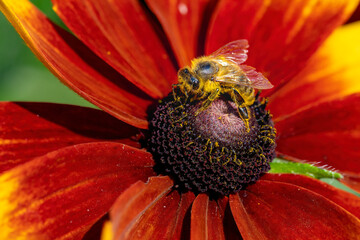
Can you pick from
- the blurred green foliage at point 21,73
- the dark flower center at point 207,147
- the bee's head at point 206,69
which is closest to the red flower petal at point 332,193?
the dark flower center at point 207,147

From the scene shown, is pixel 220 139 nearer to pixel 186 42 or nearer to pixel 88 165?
pixel 88 165

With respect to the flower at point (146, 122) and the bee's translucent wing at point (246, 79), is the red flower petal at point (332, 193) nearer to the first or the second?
the flower at point (146, 122)

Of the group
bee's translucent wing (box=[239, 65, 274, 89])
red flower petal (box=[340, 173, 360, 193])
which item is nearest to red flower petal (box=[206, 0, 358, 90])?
bee's translucent wing (box=[239, 65, 274, 89])

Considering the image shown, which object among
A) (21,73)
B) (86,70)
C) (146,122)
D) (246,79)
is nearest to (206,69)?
(246,79)

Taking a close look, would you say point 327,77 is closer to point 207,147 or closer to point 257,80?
point 257,80

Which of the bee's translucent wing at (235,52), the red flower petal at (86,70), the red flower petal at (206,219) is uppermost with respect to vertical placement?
the red flower petal at (86,70)

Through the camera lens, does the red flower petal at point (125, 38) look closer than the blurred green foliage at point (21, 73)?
Yes
